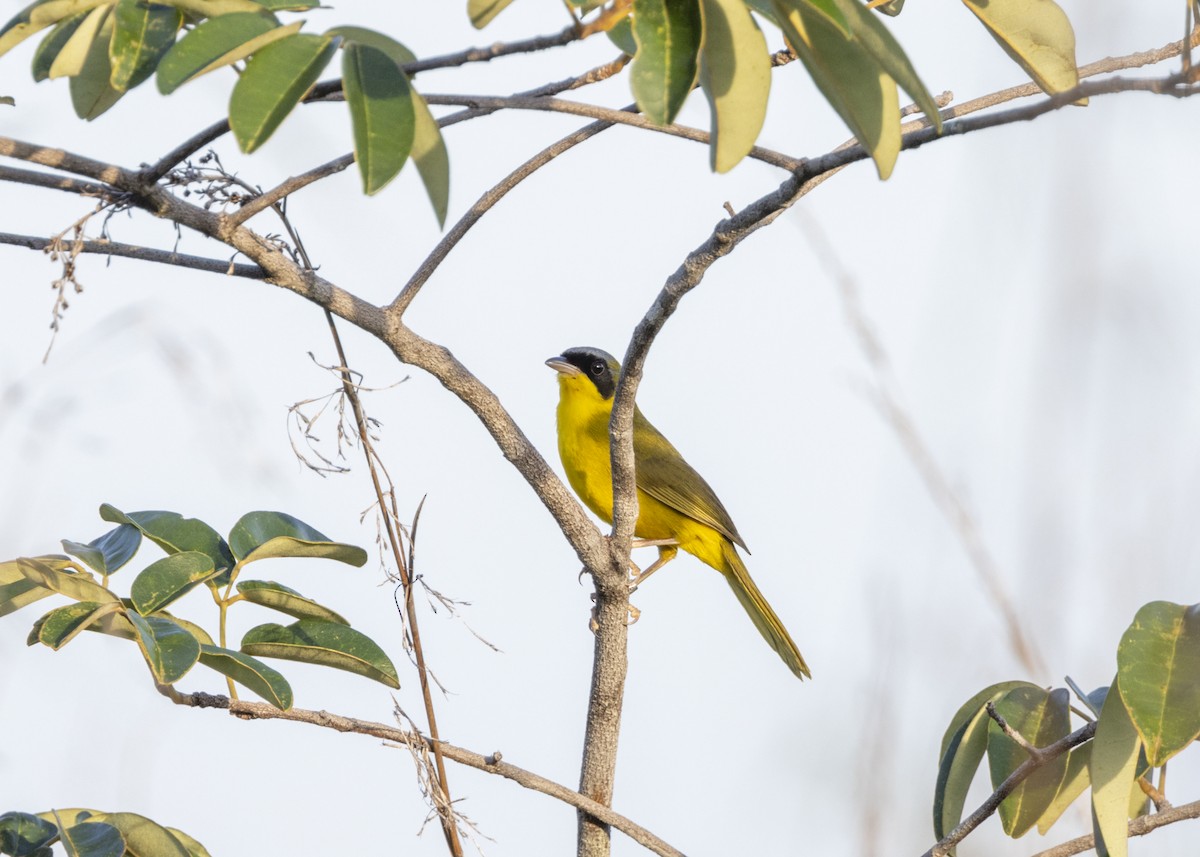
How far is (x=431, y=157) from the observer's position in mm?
1382

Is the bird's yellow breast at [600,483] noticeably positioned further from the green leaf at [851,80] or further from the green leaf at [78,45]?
the green leaf at [851,80]

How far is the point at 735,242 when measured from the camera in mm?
1729

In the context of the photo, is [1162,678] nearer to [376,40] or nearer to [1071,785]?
[1071,785]

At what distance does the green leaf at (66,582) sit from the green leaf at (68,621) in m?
0.01

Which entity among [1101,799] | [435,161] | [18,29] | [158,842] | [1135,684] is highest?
[18,29]

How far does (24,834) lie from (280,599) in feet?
1.56

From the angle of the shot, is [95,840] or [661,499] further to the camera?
[661,499]

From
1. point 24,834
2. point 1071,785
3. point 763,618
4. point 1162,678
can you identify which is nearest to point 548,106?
point 1162,678

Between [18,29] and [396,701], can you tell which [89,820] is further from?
[18,29]

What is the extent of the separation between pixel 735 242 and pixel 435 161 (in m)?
0.51

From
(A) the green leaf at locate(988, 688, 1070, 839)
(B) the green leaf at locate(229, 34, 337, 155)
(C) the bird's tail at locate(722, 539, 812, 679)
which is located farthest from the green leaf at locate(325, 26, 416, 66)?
(C) the bird's tail at locate(722, 539, 812, 679)

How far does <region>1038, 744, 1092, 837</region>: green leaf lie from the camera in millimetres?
1812

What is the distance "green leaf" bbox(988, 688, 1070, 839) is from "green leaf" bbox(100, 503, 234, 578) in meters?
1.21

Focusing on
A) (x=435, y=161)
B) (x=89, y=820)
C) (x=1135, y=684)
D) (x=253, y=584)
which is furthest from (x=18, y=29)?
(x=1135, y=684)
